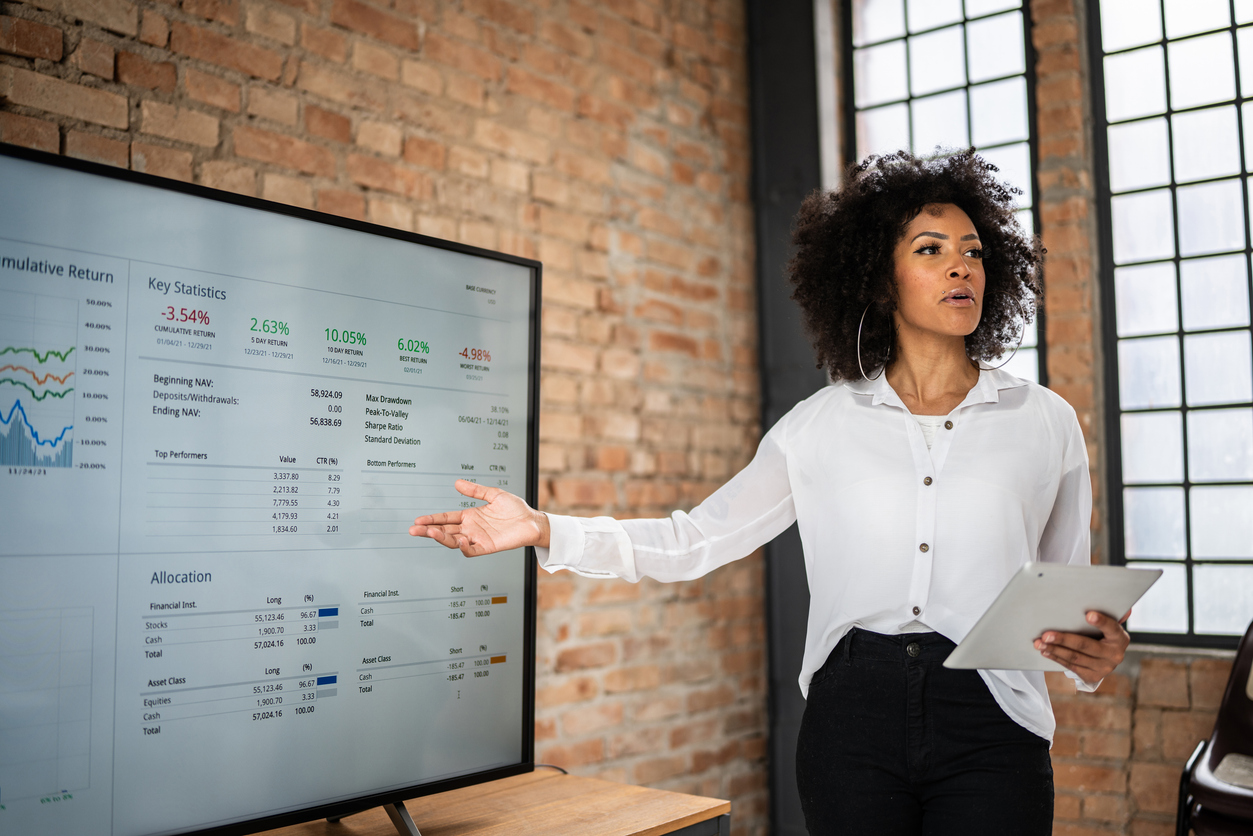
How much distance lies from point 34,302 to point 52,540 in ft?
1.06

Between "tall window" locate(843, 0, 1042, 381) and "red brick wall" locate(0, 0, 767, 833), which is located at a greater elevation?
"tall window" locate(843, 0, 1042, 381)

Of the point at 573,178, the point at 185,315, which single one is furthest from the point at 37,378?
the point at 573,178

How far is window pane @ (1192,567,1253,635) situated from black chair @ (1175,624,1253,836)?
0.74 feet

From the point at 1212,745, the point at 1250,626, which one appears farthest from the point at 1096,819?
the point at 1250,626

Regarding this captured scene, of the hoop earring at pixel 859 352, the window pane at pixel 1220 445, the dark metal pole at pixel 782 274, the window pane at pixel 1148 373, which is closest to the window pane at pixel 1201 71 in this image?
the window pane at pixel 1148 373

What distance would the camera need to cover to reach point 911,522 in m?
1.52

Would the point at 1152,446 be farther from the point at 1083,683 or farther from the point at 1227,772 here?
the point at 1083,683

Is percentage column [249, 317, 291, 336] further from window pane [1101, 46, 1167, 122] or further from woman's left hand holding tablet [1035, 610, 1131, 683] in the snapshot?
window pane [1101, 46, 1167, 122]

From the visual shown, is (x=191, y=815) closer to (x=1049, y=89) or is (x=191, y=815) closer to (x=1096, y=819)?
(x=1096, y=819)

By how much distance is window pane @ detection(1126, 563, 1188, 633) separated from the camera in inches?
108

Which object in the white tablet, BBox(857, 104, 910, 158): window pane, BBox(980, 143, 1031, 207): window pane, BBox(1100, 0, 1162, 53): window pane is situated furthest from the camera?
BBox(857, 104, 910, 158): window pane

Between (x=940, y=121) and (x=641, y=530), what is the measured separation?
2320 mm

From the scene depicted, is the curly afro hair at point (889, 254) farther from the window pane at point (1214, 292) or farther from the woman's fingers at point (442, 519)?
the window pane at point (1214, 292)

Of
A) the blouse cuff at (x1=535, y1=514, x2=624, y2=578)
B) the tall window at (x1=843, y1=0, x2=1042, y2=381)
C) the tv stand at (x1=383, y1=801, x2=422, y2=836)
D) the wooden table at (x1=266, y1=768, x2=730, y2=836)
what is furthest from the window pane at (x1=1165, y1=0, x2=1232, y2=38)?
the tv stand at (x1=383, y1=801, x2=422, y2=836)
